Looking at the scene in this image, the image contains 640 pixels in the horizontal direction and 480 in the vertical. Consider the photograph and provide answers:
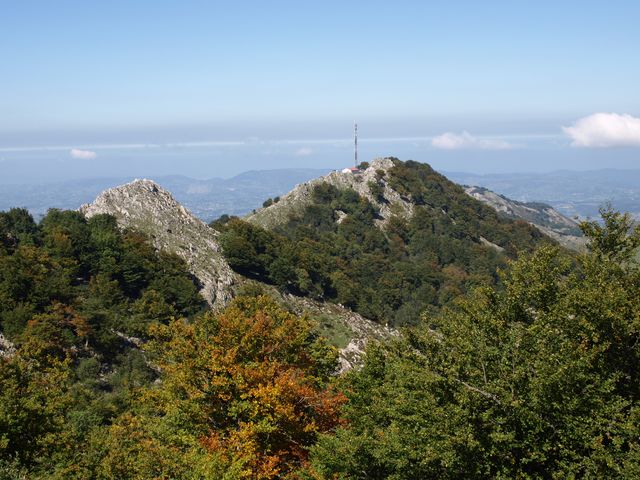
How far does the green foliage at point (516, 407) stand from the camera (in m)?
15.7

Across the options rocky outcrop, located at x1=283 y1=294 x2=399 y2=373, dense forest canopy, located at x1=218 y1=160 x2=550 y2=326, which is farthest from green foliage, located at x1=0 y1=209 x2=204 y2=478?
dense forest canopy, located at x1=218 y1=160 x2=550 y2=326

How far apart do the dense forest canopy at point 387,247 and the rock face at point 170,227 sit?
2804 mm

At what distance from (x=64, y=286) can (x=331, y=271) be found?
44953 mm

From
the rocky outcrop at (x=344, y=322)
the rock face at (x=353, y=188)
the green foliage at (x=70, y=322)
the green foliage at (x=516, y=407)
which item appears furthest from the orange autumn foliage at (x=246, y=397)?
the rock face at (x=353, y=188)

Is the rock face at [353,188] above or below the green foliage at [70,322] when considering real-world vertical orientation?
above

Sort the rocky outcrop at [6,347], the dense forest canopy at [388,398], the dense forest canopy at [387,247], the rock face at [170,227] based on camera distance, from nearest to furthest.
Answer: the dense forest canopy at [388,398], the rocky outcrop at [6,347], the rock face at [170,227], the dense forest canopy at [387,247]

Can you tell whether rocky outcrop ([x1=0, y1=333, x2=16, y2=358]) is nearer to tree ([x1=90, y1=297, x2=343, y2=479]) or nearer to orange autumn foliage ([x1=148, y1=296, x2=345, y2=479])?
tree ([x1=90, y1=297, x2=343, y2=479])

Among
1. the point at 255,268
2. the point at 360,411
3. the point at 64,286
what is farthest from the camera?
the point at 255,268

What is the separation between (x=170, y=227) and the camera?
229 ft

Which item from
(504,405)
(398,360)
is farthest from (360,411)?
(504,405)

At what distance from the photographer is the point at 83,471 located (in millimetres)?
22609

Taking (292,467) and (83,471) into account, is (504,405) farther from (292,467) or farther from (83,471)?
(83,471)

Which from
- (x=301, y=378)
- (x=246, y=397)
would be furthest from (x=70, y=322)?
(x=246, y=397)

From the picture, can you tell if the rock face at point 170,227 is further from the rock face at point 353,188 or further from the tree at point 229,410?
the tree at point 229,410
